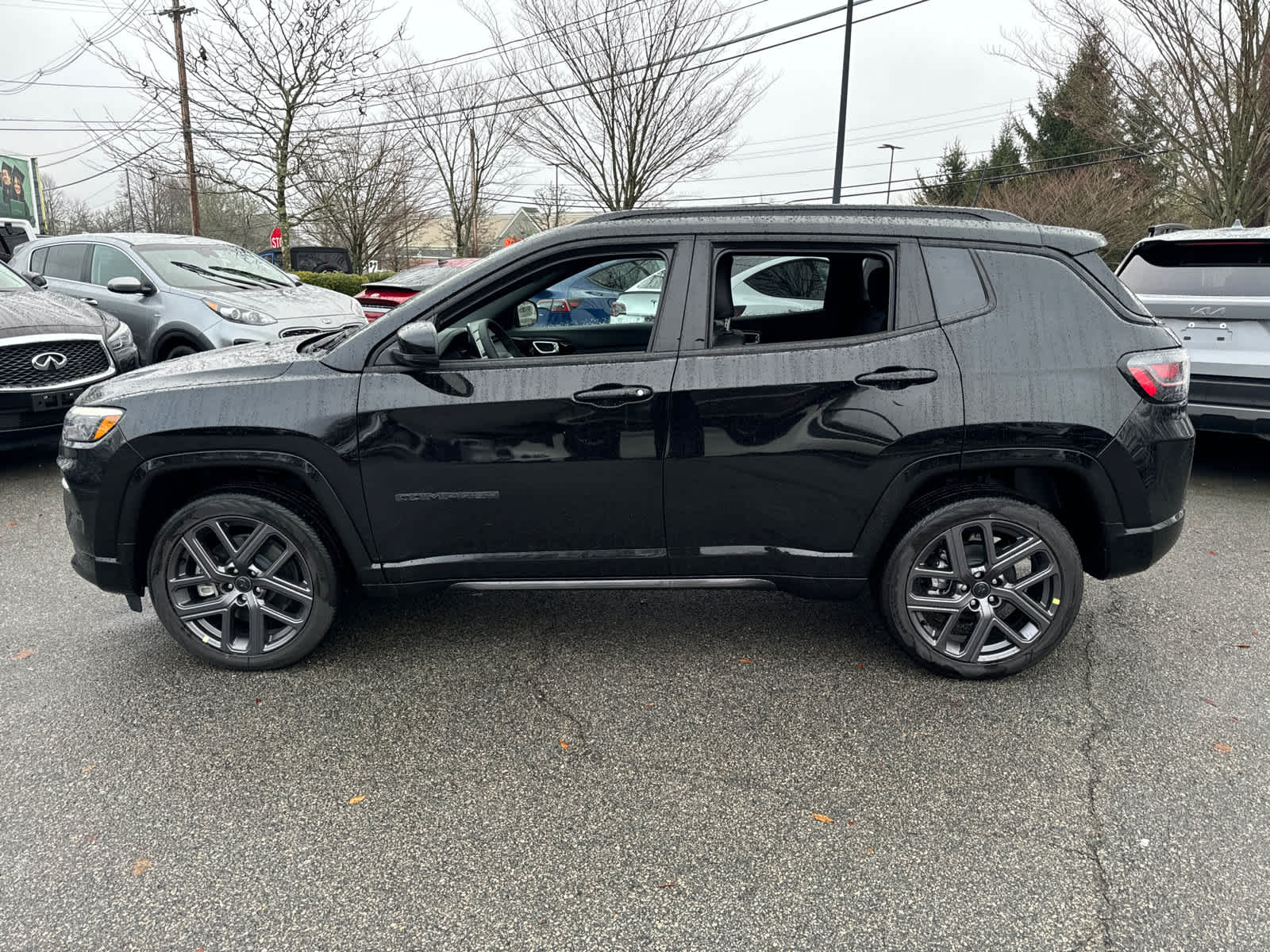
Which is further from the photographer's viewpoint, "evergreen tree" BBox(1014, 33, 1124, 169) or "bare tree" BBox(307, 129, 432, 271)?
"bare tree" BBox(307, 129, 432, 271)

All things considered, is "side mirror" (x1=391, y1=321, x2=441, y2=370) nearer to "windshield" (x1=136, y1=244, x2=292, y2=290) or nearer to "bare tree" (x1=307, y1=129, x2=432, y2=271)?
"windshield" (x1=136, y1=244, x2=292, y2=290)

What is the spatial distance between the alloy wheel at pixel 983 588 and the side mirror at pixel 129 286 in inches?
319

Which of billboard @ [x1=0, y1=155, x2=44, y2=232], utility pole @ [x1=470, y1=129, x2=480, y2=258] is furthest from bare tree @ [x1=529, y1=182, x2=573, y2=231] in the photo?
billboard @ [x1=0, y1=155, x2=44, y2=232]

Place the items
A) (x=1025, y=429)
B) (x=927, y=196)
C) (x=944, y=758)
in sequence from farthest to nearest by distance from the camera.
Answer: (x=927, y=196), (x=1025, y=429), (x=944, y=758)

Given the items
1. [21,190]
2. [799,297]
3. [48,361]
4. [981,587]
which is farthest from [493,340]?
[21,190]

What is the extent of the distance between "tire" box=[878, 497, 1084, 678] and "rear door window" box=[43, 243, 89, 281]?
9464 millimetres

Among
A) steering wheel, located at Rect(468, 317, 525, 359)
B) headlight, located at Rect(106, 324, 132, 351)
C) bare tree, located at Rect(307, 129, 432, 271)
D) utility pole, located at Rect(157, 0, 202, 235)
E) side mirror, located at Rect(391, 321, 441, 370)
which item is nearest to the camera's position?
side mirror, located at Rect(391, 321, 441, 370)

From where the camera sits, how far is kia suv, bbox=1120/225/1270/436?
5680mm

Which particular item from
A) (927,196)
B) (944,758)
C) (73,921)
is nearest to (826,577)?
(944,758)

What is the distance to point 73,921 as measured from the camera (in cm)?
227

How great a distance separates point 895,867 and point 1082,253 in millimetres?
2328

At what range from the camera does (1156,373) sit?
3.31 metres

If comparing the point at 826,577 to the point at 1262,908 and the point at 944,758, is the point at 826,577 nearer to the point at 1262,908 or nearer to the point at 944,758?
the point at 944,758

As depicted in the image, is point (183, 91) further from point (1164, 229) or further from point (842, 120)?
point (1164, 229)
